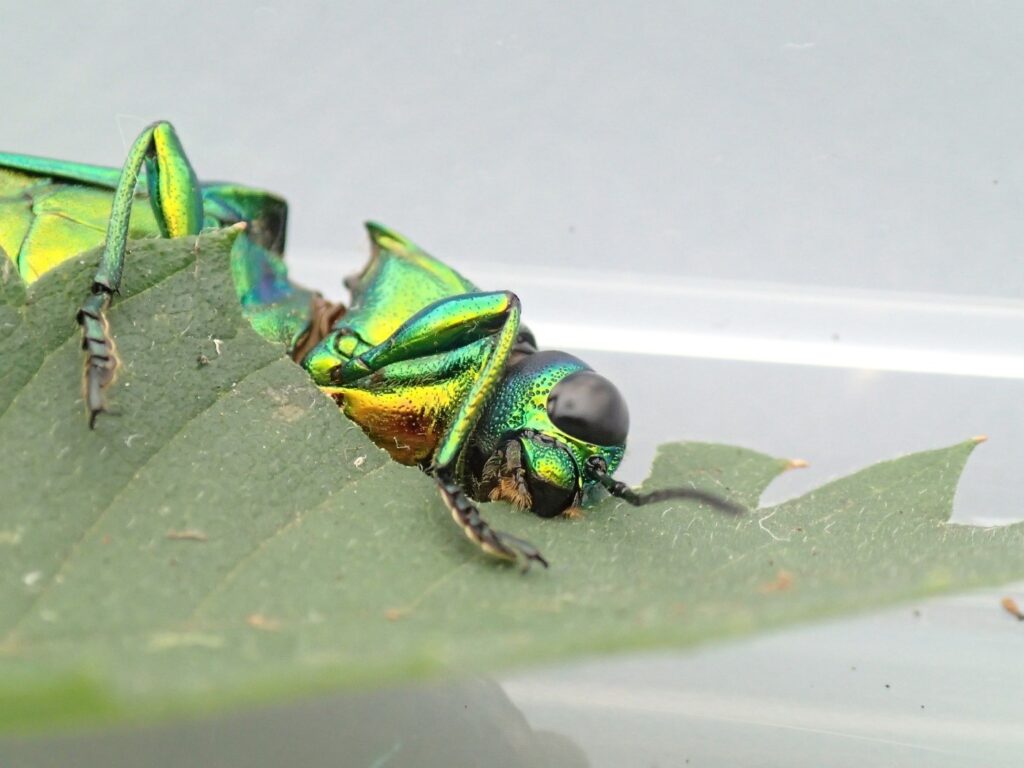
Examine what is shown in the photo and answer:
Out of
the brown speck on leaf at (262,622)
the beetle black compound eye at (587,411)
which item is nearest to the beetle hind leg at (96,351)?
the brown speck on leaf at (262,622)

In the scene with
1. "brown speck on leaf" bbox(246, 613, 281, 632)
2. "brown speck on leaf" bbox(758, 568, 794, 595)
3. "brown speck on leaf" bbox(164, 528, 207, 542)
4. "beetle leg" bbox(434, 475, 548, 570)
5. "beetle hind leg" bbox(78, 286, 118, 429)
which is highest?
"beetle hind leg" bbox(78, 286, 118, 429)

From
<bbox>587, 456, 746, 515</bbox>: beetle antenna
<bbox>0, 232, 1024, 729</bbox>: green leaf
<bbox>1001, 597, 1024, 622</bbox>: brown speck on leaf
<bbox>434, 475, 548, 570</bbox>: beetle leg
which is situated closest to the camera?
<bbox>0, 232, 1024, 729</bbox>: green leaf

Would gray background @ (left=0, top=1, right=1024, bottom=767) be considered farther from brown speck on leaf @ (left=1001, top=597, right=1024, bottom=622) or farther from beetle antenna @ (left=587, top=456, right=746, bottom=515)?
beetle antenna @ (left=587, top=456, right=746, bottom=515)

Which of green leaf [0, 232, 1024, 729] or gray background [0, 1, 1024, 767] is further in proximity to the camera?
gray background [0, 1, 1024, 767]

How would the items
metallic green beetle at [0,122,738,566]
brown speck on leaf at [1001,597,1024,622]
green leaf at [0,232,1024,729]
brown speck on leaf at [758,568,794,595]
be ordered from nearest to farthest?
green leaf at [0,232,1024,729] → brown speck on leaf at [758,568,794,595] → metallic green beetle at [0,122,738,566] → brown speck on leaf at [1001,597,1024,622]

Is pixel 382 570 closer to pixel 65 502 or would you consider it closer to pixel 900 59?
pixel 65 502

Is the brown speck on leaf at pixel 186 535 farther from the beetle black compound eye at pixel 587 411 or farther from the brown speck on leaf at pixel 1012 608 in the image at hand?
the brown speck on leaf at pixel 1012 608

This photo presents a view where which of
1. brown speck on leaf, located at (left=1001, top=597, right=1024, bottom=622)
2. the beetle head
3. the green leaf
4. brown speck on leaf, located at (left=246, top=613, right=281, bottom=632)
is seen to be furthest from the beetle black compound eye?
brown speck on leaf, located at (left=1001, top=597, right=1024, bottom=622)
